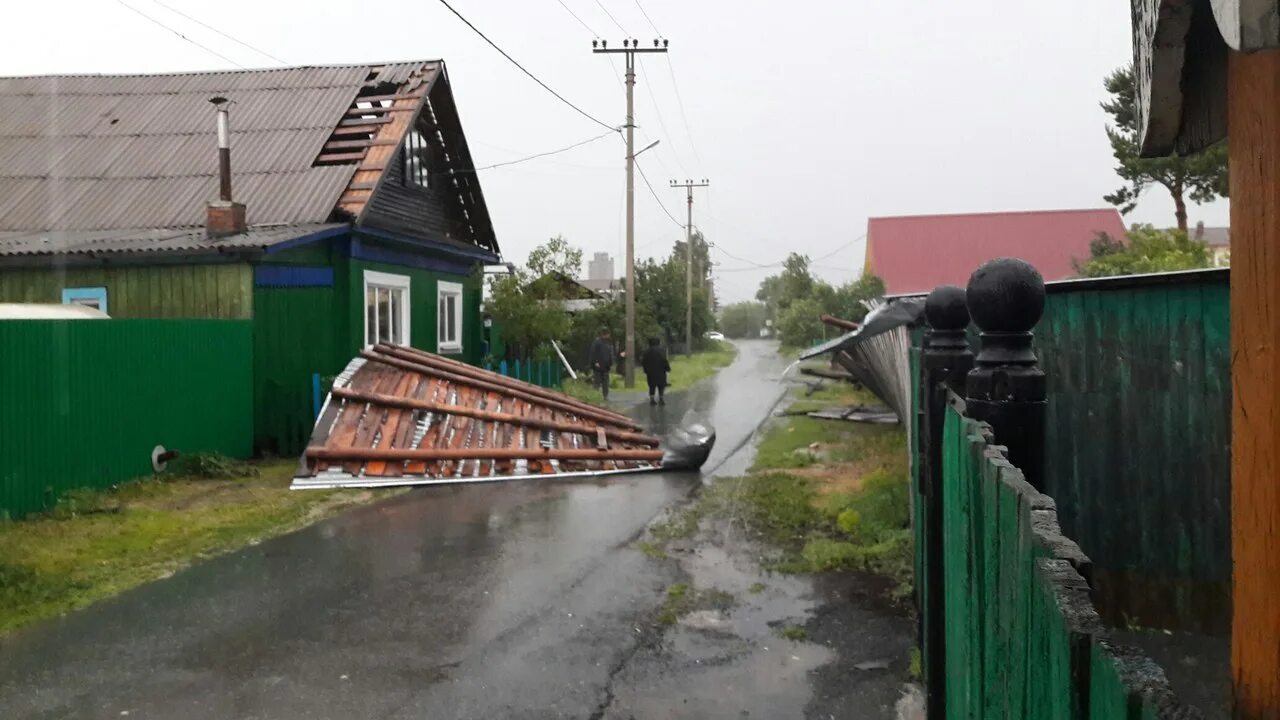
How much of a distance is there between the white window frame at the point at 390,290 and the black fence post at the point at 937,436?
1206 centimetres

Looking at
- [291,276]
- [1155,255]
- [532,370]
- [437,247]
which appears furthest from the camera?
[532,370]

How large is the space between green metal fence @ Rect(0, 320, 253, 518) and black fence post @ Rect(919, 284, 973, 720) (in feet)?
27.2

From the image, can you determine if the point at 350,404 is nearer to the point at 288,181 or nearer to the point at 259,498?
the point at 259,498

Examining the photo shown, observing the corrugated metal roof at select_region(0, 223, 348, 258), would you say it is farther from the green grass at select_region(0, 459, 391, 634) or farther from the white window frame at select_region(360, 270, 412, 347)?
the green grass at select_region(0, 459, 391, 634)

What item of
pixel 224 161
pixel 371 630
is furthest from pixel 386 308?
pixel 371 630

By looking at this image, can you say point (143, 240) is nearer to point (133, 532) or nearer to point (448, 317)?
point (448, 317)

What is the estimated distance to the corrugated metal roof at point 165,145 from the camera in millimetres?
15273

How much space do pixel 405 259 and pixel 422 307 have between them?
1.16m

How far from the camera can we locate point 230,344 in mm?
12508

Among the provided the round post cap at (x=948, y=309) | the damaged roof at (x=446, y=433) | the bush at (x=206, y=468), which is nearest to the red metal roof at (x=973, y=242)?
the damaged roof at (x=446, y=433)

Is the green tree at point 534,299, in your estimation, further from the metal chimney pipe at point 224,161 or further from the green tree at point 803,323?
the green tree at point 803,323

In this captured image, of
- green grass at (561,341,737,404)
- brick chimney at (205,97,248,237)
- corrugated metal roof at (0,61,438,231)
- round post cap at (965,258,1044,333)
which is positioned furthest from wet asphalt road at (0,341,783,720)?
green grass at (561,341,737,404)

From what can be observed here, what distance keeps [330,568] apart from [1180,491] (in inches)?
229

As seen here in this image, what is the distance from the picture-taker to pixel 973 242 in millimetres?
46531
